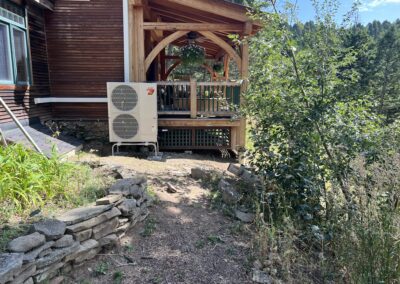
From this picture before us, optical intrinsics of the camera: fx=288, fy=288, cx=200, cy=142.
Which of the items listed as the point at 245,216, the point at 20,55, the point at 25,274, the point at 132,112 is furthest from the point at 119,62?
the point at 25,274

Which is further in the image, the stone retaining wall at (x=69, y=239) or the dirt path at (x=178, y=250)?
the dirt path at (x=178, y=250)

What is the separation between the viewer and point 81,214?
95.7 inches

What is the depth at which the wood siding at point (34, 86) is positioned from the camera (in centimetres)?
528

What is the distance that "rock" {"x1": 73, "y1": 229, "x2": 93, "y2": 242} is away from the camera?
2.33 meters

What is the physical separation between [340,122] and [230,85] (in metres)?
3.29

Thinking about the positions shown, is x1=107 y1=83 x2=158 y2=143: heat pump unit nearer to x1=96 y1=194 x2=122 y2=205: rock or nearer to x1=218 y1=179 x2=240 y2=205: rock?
x1=218 y1=179 x2=240 y2=205: rock

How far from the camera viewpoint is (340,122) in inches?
127

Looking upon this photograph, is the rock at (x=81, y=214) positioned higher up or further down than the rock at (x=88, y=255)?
higher up

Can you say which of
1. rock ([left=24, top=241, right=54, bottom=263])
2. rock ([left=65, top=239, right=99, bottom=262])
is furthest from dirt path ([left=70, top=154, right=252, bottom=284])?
rock ([left=24, top=241, right=54, bottom=263])

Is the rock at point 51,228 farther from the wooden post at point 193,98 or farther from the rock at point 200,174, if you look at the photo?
the wooden post at point 193,98

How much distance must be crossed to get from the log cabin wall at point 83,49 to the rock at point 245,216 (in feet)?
15.2

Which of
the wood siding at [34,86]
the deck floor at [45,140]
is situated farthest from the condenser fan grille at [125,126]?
the wood siding at [34,86]

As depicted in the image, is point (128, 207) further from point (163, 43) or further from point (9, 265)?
point (163, 43)

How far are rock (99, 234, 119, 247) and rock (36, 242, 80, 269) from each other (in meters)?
0.28
